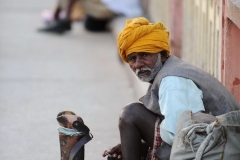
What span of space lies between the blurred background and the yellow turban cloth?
0.44 meters

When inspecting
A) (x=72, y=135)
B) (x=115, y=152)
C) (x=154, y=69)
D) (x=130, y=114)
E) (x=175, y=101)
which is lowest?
(x=115, y=152)

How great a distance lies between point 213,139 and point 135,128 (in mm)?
797

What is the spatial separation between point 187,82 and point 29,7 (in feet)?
26.4

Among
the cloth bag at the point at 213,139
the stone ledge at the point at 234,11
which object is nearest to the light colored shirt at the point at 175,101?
the cloth bag at the point at 213,139

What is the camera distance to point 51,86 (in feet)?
23.4

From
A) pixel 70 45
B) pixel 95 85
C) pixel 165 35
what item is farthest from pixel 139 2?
pixel 165 35

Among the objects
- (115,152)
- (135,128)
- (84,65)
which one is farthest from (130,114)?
(84,65)

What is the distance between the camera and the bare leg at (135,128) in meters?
4.10

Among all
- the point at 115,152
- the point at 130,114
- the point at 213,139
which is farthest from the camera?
the point at 115,152

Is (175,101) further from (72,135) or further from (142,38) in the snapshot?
(72,135)

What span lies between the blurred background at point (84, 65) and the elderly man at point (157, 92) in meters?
0.42

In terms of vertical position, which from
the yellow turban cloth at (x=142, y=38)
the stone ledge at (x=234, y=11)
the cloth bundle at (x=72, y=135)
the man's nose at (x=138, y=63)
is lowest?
the cloth bundle at (x=72, y=135)

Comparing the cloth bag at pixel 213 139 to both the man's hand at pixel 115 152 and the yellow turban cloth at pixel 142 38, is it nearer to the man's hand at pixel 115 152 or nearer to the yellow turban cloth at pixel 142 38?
the yellow turban cloth at pixel 142 38

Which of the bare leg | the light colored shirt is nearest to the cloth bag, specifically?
the light colored shirt
